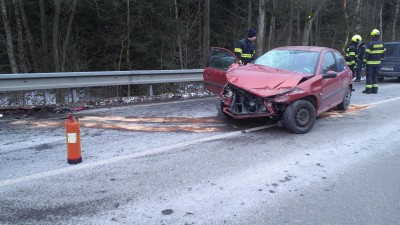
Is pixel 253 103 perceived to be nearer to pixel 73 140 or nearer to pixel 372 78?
pixel 73 140

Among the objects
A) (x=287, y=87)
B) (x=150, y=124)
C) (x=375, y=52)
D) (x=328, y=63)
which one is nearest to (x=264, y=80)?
(x=287, y=87)

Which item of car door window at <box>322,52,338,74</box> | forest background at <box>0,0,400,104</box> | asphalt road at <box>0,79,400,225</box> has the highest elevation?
forest background at <box>0,0,400,104</box>

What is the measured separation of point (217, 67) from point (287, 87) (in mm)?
2725

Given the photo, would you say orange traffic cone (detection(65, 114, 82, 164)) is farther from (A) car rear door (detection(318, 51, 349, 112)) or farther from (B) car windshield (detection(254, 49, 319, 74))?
(A) car rear door (detection(318, 51, 349, 112))

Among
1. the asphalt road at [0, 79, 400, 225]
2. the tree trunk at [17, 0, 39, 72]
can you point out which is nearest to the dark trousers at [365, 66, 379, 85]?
the asphalt road at [0, 79, 400, 225]

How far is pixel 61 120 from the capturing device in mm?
6730

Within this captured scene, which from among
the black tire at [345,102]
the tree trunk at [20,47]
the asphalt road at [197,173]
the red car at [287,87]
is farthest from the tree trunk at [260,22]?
the tree trunk at [20,47]

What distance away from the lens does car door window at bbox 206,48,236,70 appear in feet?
26.2

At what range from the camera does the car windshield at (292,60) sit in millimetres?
6488

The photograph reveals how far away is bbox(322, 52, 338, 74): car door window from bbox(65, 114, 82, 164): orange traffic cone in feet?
15.9

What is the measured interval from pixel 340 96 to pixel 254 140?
327cm

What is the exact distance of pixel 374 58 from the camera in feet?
36.4

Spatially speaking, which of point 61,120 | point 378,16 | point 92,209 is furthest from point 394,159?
point 378,16

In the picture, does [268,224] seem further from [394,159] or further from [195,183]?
[394,159]
